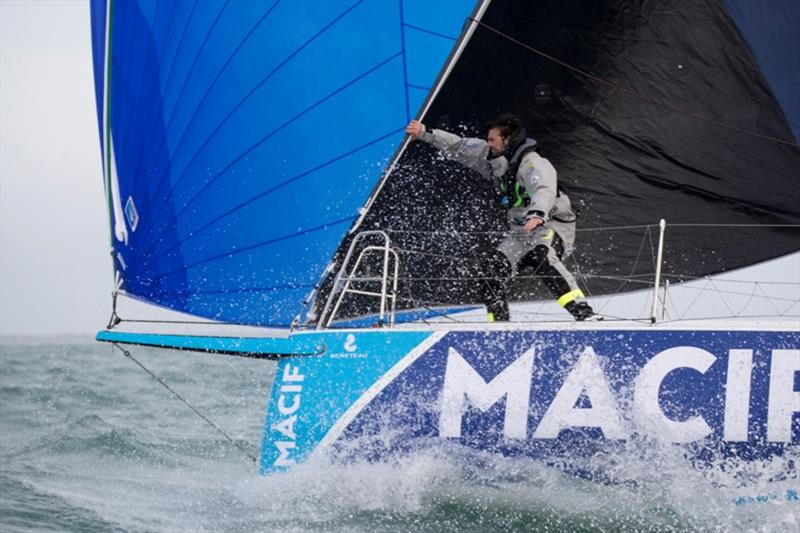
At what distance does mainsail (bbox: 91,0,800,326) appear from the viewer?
5.09 metres

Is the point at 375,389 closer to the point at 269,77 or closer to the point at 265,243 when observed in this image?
the point at 265,243

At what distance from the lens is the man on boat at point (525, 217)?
186 inches

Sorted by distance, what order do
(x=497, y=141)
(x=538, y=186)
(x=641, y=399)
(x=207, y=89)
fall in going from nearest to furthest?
(x=641, y=399), (x=538, y=186), (x=497, y=141), (x=207, y=89)

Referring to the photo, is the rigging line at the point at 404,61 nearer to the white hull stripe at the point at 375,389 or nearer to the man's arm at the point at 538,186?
the man's arm at the point at 538,186

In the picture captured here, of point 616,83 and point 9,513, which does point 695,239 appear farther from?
point 9,513

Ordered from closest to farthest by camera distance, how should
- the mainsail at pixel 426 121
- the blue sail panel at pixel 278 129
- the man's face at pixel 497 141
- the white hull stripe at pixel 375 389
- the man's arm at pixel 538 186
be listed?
the white hull stripe at pixel 375 389
the man's arm at pixel 538 186
the man's face at pixel 497 141
the mainsail at pixel 426 121
the blue sail panel at pixel 278 129

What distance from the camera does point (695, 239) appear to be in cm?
538

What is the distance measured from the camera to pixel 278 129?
5.23 m

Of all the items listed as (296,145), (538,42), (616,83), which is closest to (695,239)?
(616,83)

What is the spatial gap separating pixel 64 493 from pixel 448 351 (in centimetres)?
189

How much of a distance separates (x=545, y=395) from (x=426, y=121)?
1.62 m

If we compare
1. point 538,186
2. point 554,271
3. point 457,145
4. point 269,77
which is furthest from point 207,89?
point 554,271

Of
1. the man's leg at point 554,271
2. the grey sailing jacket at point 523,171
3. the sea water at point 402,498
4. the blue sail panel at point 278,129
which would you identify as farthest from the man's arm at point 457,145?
the sea water at point 402,498

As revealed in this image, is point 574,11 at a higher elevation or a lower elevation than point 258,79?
higher
